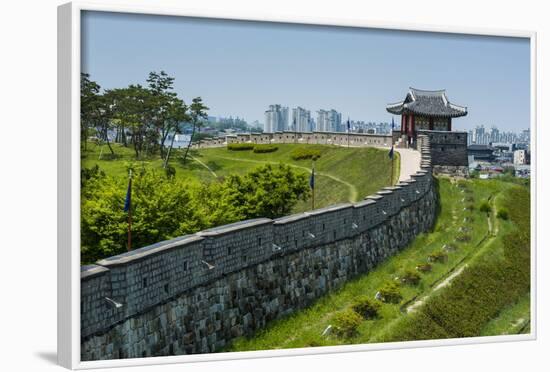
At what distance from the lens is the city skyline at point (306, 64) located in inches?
547

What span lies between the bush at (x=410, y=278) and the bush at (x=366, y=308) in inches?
45.5

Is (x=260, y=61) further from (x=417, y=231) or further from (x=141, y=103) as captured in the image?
(x=417, y=231)

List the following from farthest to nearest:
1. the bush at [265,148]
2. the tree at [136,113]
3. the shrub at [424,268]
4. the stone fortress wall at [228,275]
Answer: the shrub at [424,268] → the bush at [265,148] → the tree at [136,113] → the stone fortress wall at [228,275]

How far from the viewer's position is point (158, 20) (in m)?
14.2

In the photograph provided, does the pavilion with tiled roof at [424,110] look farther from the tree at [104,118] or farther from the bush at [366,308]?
the tree at [104,118]

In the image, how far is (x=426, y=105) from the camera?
728 inches

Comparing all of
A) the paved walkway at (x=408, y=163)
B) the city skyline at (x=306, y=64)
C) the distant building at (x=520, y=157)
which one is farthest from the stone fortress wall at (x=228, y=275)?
the distant building at (x=520, y=157)

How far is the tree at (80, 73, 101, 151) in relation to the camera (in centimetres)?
1330

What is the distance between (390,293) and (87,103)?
6924 mm

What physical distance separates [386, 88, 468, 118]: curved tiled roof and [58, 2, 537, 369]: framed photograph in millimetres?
51

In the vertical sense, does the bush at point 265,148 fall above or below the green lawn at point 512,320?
above

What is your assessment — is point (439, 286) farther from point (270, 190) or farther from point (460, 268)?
point (270, 190)

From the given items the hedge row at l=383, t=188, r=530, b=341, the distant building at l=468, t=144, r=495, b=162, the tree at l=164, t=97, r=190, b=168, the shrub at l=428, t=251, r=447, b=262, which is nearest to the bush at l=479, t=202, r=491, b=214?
the hedge row at l=383, t=188, r=530, b=341

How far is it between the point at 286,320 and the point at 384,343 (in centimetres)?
178
